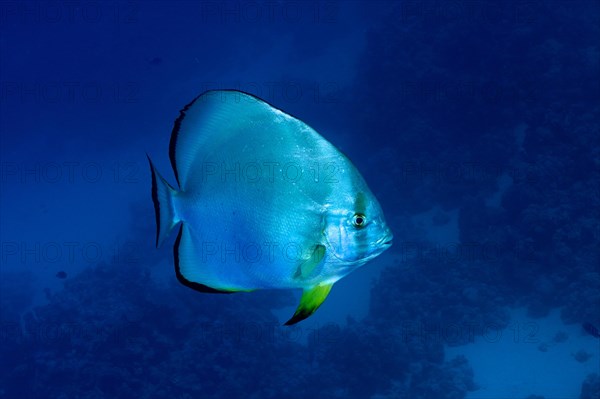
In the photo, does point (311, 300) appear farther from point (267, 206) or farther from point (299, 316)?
point (267, 206)

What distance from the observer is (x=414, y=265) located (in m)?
11.5

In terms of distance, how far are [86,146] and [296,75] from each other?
72.1ft

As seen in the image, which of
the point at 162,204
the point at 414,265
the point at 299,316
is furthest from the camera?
the point at 414,265

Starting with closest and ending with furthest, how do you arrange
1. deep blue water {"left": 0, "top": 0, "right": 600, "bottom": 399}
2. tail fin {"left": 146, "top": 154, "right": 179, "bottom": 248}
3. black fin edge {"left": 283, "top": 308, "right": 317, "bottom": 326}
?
1. black fin edge {"left": 283, "top": 308, "right": 317, "bottom": 326}
2. tail fin {"left": 146, "top": 154, "right": 179, "bottom": 248}
3. deep blue water {"left": 0, "top": 0, "right": 600, "bottom": 399}

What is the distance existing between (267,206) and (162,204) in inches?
13.5

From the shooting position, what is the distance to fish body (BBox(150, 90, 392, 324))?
1162 mm

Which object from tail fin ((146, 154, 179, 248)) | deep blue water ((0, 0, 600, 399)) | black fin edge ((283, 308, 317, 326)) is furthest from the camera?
deep blue water ((0, 0, 600, 399))

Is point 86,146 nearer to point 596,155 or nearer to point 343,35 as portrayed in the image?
point 343,35

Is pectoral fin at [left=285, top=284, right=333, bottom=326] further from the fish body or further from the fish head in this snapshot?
the fish head

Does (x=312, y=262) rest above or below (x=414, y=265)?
above

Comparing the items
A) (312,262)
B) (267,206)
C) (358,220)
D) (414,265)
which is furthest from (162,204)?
(414,265)

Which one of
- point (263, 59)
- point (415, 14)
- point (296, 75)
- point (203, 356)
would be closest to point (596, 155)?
point (203, 356)

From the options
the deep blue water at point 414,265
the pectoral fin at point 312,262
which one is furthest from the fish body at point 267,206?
the deep blue water at point 414,265

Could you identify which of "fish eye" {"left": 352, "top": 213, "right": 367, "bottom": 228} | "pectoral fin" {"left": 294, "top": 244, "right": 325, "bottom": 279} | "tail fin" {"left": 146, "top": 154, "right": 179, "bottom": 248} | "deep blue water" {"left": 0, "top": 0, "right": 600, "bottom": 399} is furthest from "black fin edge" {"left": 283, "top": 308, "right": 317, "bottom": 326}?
"deep blue water" {"left": 0, "top": 0, "right": 600, "bottom": 399}
